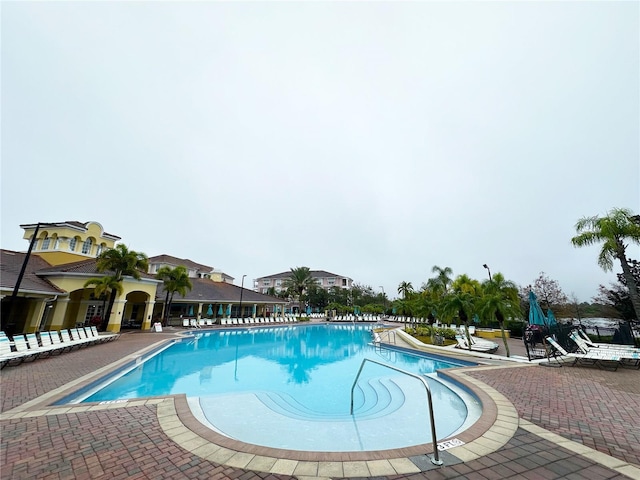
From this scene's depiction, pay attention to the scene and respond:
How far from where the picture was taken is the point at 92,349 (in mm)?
13617

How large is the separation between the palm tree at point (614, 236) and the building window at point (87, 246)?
4016 centimetres

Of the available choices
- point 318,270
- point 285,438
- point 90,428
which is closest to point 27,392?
point 90,428

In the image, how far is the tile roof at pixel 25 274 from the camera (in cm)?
1682

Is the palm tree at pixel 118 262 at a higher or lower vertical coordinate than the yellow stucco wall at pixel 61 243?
lower

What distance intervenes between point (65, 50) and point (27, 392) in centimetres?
1186

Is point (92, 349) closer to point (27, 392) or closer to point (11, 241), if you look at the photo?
point (27, 392)

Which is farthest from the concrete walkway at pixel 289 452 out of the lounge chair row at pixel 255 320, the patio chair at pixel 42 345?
the lounge chair row at pixel 255 320

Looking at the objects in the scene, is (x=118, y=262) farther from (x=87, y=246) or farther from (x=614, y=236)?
(x=614, y=236)

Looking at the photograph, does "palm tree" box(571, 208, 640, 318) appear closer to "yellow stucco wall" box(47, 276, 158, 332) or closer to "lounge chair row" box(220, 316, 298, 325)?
"lounge chair row" box(220, 316, 298, 325)

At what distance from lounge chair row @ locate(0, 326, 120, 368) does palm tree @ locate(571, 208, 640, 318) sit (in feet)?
89.8

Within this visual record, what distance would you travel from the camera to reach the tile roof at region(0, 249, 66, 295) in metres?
16.8

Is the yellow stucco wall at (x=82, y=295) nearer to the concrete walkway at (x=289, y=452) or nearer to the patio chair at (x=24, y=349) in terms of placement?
the patio chair at (x=24, y=349)

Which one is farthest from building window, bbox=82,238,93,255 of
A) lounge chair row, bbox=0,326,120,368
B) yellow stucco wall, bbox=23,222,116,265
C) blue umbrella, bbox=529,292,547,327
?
blue umbrella, bbox=529,292,547,327

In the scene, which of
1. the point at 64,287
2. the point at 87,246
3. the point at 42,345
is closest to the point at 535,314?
the point at 42,345
